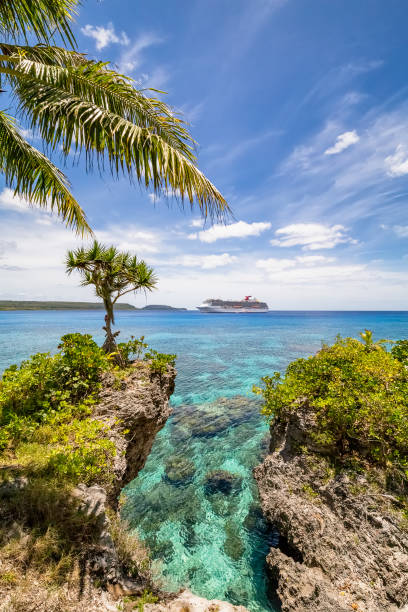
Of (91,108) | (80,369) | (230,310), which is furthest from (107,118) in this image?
(230,310)

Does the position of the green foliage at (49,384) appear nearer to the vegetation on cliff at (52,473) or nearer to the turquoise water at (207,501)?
the vegetation on cliff at (52,473)

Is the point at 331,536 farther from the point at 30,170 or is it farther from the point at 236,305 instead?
the point at 236,305

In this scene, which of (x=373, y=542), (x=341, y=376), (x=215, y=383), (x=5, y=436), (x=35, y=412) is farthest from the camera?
(x=215, y=383)

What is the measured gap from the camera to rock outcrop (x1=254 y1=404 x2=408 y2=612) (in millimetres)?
3512

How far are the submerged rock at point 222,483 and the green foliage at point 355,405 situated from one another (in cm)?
412

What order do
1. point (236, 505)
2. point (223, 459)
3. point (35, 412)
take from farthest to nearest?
point (223, 459) → point (236, 505) → point (35, 412)

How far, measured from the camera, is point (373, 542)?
3.75 m

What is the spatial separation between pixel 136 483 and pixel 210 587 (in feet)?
14.1

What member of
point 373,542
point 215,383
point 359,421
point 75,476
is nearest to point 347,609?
point 373,542

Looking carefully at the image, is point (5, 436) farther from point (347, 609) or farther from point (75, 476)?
point (347, 609)

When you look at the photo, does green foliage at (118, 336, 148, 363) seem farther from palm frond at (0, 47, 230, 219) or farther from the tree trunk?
palm frond at (0, 47, 230, 219)

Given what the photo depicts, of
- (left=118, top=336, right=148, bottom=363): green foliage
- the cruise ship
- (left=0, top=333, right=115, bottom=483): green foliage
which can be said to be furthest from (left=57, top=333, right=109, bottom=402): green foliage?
the cruise ship

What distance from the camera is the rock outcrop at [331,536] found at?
351cm

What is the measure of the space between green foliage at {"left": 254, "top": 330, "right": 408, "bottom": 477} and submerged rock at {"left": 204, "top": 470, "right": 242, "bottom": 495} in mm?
4123
